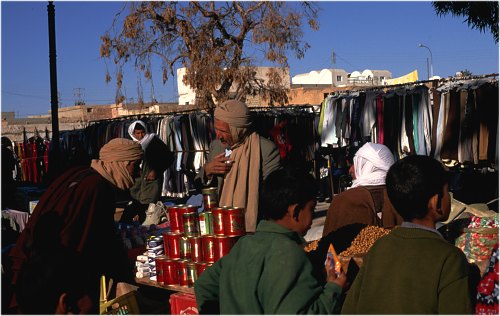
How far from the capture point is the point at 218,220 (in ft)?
13.7

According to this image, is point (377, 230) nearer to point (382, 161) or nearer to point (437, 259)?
point (382, 161)

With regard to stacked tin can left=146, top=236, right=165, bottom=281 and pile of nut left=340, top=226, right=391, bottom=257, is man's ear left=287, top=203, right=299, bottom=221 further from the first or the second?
stacked tin can left=146, top=236, right=165, bottom=281

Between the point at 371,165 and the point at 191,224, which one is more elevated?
the point at 371,165

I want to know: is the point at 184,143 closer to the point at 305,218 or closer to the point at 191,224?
the point at 191,224

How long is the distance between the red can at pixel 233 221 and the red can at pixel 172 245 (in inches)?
21.5

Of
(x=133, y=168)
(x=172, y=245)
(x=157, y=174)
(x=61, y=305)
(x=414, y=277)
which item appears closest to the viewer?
(x=414, y=277)

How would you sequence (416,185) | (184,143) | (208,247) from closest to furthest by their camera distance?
(416,185)
(208,247)
(184,143)

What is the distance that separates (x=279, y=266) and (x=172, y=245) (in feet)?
7.45

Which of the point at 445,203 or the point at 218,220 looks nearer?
the point at 445,203

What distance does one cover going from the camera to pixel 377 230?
3.73 metres

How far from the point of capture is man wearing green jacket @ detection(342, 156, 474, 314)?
7.72ft

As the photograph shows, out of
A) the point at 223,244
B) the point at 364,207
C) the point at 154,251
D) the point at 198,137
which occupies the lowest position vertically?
the point at 154,251

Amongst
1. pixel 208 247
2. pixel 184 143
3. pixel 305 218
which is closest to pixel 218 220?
pixel 208 247

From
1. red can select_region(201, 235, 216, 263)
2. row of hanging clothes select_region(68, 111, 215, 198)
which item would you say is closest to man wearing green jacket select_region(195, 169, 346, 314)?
red can select_region(201, 235, 216, 263)
